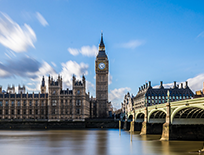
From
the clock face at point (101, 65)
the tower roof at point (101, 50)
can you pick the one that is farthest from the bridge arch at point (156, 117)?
the tower roof at point (101, 50)

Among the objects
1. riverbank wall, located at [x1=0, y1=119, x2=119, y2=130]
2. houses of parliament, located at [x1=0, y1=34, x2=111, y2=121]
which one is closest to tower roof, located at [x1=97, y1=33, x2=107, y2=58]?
houses of parliament, located at [x1=0, y1=34, x2=111, y2=121]

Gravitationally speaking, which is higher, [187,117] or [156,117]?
[187,117]

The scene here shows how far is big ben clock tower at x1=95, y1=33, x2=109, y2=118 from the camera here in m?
177

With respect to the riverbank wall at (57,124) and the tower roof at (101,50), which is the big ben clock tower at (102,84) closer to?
the tower roof at (101,50)

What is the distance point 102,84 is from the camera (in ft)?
586

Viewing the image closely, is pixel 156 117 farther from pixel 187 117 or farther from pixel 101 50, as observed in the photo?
pixel 101 50

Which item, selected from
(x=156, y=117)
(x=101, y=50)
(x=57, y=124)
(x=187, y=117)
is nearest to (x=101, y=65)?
(x=101, y=50)

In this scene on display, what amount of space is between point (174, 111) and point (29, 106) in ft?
383

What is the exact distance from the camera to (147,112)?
88.8m

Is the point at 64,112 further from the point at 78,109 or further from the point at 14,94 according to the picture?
the point at 14,94

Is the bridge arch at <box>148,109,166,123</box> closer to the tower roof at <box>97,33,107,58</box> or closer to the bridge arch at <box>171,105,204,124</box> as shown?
the bridge arch at <box>171,105,204,124</box>

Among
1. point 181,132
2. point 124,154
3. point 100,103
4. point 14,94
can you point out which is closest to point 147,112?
point 181,132

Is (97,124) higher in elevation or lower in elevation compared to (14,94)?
lower

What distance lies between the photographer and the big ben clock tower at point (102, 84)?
579 feet
